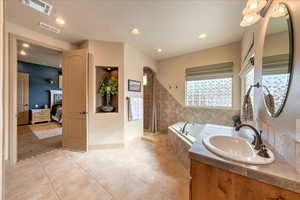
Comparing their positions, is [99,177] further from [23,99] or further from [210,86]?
[23,99]

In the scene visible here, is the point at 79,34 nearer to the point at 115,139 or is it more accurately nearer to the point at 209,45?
the point at 115,139

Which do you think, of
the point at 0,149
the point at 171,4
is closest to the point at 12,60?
the point at 0,149

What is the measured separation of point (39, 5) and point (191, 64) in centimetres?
340

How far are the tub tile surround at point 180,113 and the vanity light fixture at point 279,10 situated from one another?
234 centimetres

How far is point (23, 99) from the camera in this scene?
Answer: 4.89m

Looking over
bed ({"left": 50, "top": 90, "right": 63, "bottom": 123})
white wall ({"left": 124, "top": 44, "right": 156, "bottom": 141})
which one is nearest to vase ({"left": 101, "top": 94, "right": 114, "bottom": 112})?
white wall ({"left": 124, "top": 44, "right": 156, "bottom": 141})

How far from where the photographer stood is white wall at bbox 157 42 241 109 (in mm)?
2910

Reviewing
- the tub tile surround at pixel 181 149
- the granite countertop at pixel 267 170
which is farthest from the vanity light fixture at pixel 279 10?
the tub tile surround at pixel 181 149

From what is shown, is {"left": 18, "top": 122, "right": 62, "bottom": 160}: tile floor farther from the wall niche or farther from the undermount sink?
the undermount sink

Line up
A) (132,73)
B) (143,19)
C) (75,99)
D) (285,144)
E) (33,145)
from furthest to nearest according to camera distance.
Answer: (132,73) < (33,145) < (75,99) < (143,19) < (285,144)

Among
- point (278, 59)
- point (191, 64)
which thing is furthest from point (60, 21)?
point (191, 64)

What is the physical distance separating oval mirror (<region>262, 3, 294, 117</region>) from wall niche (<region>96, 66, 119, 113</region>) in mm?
2686

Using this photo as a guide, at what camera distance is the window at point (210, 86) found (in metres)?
3.05

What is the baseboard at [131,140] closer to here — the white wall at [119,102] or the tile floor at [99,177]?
the white wall at [119,102]
